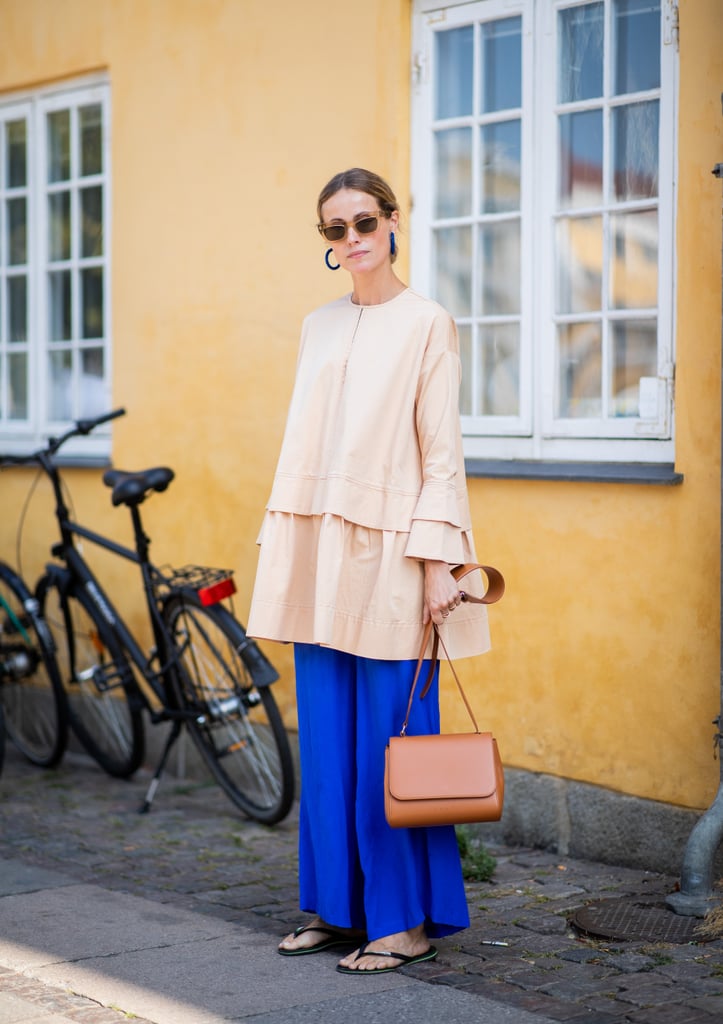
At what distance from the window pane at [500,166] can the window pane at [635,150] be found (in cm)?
45

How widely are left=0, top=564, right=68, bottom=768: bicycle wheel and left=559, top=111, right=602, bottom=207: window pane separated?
317cm

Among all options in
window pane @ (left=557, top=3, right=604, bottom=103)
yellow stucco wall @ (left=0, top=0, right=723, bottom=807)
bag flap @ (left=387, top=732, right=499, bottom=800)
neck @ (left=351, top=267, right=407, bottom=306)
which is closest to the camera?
bag flap @ (left=387, top=732, right=499, bottom=800)

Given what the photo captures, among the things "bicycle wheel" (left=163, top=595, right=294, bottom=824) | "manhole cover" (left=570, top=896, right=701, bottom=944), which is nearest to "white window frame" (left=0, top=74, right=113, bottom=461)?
"bicycle wheel" (left=163, top=595, right=294, bottom=824)

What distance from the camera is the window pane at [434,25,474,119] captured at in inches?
226

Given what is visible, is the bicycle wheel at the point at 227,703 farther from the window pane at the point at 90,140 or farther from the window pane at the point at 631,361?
the window pane at the point at 90,140

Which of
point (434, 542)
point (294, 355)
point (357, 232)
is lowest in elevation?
point (434, 542)

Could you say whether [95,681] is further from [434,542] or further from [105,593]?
[434,542]

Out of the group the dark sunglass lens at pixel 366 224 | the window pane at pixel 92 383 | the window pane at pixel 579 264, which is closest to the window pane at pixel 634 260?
the window pane at pixel 579 264

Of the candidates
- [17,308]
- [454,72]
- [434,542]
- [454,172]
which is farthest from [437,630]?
[17,308]

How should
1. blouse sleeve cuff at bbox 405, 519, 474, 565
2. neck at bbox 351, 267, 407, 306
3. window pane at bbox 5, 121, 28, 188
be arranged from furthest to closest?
window pane at bbox 5, 121, 28, 188, neck at bbox 351, 267, 407, 306, blouse sleeve cuff at bbox 405, 519, 474, 565

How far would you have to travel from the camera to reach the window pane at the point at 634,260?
518cm

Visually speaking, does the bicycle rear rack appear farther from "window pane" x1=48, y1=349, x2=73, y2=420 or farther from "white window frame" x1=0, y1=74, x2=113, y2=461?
"window pane" x1=48, y1=349, x2=73, y2=420

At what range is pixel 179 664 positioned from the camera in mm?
6156

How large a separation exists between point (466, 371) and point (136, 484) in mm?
1442
